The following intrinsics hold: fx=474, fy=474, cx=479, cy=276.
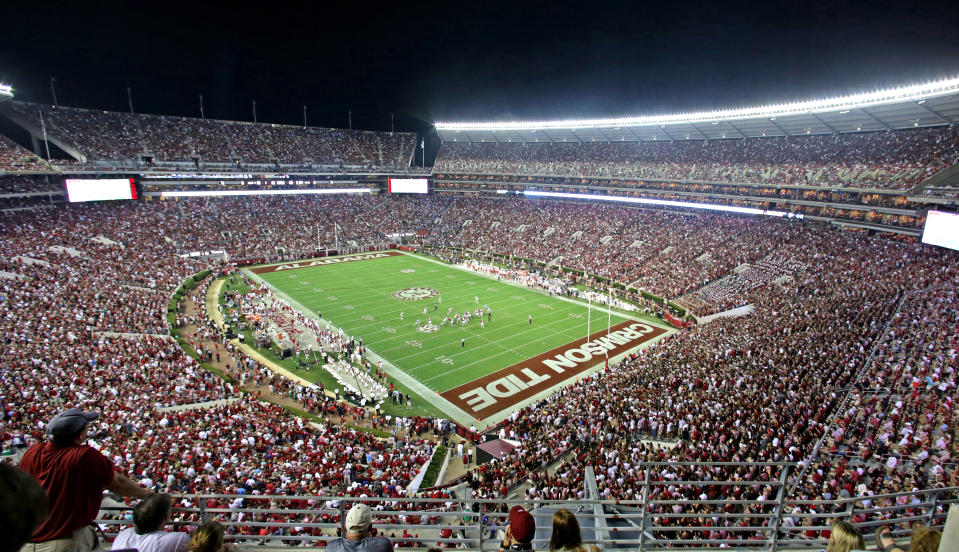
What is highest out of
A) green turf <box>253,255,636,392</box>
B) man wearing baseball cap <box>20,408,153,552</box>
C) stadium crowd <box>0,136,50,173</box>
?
stadium crowd <box>0,136,50,173</box>

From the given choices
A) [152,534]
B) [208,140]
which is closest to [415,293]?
[152,534]

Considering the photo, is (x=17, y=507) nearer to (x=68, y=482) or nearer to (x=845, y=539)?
(x=68, y=482)

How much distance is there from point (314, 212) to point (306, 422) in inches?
1871

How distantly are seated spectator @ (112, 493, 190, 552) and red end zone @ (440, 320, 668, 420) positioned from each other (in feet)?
57.8

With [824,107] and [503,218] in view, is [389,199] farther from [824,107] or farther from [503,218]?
[824,107]

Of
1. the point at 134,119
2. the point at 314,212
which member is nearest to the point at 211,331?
the point at 314,212

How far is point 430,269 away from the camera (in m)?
47.6

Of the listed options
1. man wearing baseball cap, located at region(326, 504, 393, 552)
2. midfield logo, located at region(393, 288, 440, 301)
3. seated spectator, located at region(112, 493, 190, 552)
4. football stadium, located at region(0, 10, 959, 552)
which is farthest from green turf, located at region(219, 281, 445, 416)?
man wearing baseball cap, located at region(326, 504, 393, 552)

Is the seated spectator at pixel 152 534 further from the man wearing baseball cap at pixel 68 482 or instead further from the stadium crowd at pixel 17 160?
the stadium crowd at pixel 17 160

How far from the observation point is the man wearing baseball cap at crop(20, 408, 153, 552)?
124 inches

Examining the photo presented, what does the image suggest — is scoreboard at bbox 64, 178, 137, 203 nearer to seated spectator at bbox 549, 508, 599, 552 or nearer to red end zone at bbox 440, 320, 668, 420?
red end zone at bbox 440, 320, 668, 420

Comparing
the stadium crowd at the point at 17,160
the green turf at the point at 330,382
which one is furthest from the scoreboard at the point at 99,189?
the green turf at the point at 330,382

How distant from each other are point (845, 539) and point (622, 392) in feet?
50.5

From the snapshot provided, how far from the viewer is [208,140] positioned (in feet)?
197
